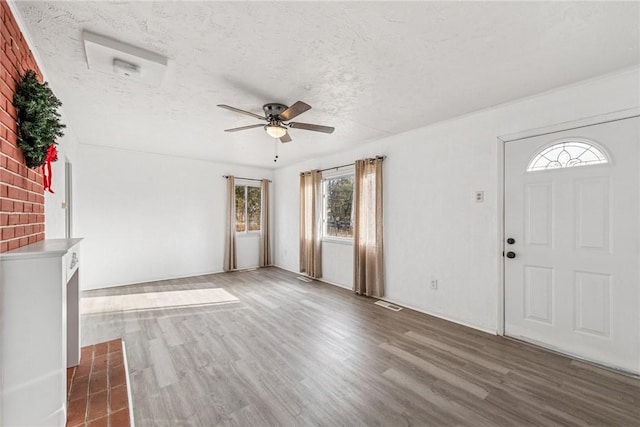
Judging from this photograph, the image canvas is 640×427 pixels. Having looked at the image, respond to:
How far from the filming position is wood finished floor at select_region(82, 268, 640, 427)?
5.88 ft

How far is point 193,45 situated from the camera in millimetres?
1878

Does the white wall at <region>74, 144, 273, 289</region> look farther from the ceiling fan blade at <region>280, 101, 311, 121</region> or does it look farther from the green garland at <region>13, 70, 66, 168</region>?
the ceiling fan blade at <region>280, 101, 311, 121</region>

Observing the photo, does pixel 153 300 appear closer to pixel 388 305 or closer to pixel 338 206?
pixel 338 206

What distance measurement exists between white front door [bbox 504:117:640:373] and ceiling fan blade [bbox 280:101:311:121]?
7.59 feet

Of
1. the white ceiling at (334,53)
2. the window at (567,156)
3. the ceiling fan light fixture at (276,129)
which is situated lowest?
the window at (567,156)

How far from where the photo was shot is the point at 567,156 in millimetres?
2578

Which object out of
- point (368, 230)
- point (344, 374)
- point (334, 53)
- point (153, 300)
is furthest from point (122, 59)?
point (368, 230)

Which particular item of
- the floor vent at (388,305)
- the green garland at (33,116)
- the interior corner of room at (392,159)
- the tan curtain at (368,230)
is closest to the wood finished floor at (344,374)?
the interior corner of room at (392,159)

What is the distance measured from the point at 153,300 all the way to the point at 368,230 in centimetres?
360

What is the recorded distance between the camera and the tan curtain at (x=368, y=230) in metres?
4.17

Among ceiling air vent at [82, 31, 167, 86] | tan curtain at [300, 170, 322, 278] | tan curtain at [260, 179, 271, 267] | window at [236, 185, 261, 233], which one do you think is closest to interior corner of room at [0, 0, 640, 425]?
ceiling air vent at [82, 31, 167, 86]

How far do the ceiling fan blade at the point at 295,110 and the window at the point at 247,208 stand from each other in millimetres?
4060

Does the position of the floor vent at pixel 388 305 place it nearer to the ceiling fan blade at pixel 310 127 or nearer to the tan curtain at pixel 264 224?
the ceiling fan blade at pixel 310 127

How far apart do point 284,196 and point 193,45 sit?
15.5ft
